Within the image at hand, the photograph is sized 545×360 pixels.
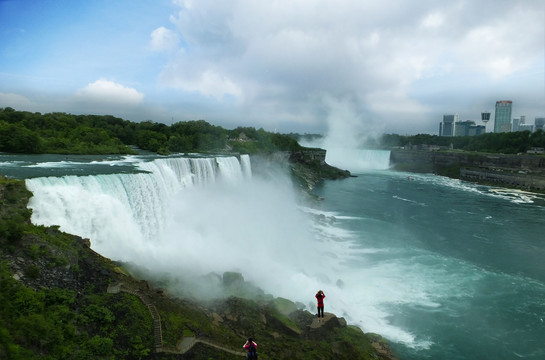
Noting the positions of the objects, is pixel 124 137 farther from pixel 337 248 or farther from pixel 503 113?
pixel 503 113

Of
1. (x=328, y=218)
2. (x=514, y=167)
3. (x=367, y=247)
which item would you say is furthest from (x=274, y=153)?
(x=514, y=167)

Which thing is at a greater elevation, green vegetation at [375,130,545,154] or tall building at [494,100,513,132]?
tall building at [494,100,513,132]

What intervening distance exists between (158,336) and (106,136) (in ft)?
97.3

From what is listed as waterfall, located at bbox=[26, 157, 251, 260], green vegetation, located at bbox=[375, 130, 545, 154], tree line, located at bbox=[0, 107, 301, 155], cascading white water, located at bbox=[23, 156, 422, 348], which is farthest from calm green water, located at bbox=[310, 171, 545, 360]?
green vegetation, located at bbox=[375, 130, 545, 154]

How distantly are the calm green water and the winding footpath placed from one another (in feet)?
19.4

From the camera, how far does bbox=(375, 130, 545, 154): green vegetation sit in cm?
6756

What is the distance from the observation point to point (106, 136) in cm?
3316

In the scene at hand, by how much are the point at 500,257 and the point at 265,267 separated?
42.1 feet

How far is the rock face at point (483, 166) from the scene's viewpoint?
46781mm

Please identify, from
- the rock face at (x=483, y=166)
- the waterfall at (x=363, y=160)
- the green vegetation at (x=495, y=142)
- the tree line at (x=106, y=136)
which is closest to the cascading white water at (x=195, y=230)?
the tree line at (x=106, y=136)

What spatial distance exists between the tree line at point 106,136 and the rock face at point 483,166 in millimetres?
24779

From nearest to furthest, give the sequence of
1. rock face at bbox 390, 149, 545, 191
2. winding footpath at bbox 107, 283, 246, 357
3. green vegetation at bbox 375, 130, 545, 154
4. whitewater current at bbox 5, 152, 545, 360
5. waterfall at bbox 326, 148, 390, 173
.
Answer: winding footpath at bbox 107, 283, 246, 357
whitewater current at bbox 5, 152, 545, 360
rock face at bbox 390, 149, 545, 191
green vegetation at bbox 375, 130, 545, 154
waterfall at bbox 326, 148, 390, 173

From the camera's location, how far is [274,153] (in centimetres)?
4756

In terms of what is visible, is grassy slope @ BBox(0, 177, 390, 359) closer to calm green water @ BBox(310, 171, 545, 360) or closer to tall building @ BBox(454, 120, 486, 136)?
calm green water @ BBox(310, 171, 545, 360)
